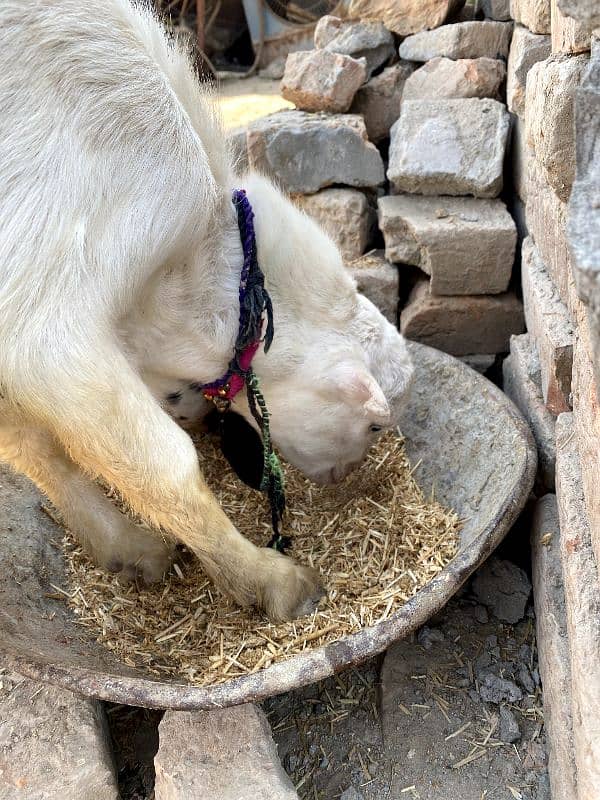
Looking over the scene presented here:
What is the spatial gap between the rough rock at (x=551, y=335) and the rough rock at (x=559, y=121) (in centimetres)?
46

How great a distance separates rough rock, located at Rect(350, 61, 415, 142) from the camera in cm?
388

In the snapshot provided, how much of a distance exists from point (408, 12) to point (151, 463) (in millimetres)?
2967

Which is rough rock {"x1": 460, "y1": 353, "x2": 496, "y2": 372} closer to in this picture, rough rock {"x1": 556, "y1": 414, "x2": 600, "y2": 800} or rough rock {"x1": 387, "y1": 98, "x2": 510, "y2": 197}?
rough rock {"x1": 387, "y1": 98, "x2": 510, "y2": 197}

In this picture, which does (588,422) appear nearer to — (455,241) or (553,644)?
(553,644)

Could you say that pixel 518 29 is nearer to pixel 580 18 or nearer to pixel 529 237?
pixel 529 237

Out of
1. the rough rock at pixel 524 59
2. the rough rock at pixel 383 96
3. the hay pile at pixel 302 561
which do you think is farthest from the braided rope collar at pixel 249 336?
the rough rock at pixel 383 96

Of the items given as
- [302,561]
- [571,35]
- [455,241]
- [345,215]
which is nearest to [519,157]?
[455,241]

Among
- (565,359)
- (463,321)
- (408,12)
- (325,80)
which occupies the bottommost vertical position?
(463,321)

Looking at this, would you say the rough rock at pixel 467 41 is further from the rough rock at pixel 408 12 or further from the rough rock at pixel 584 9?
the rough rock at pixel 584 9

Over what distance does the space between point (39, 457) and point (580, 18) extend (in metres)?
1.88

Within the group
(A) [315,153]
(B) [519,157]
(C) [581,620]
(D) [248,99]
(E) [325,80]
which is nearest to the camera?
(C) [581,620]

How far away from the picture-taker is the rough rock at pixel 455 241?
3.18 meters

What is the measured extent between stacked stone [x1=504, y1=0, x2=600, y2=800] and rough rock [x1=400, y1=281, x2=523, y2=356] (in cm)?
38

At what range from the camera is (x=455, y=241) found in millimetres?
3211
